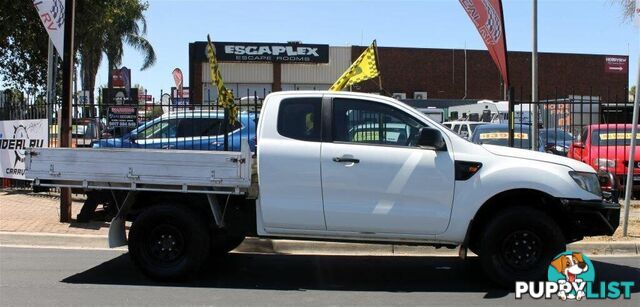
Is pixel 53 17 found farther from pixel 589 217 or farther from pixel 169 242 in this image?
pixel 589 217

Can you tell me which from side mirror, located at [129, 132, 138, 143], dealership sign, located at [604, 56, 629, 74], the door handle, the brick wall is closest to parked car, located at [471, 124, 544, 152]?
side mirror, located at [129, 132, 138, 143]

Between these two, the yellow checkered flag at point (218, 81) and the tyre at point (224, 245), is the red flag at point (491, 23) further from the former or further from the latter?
the tyre at point (224, 245)

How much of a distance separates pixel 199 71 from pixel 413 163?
126 feet

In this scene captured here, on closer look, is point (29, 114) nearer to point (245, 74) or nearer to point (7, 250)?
point (7, 250)

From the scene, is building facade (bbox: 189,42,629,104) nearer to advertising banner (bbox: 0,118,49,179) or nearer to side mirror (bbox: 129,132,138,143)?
advertising banner (bbox: 0,118,49,179)

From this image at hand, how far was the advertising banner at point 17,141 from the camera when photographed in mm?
12586

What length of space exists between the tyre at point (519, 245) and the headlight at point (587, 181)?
1.48 feet

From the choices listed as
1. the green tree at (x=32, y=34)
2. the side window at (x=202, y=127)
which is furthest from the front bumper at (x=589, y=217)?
the green tree at (x=32, y=34)

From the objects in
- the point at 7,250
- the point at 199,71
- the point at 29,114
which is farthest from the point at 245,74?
the point at 7,250

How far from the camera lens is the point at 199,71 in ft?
141

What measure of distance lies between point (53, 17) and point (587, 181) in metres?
8.27

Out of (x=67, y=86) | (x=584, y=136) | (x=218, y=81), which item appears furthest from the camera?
(x=584, y=136)

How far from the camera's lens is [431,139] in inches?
237

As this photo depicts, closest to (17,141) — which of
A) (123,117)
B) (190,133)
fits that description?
(123,117)
